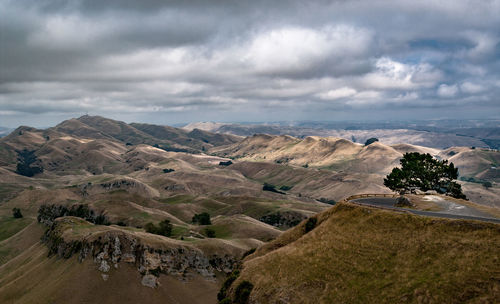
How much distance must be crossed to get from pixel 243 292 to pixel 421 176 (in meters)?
81.6

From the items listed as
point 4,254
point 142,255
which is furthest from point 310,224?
point 4,254

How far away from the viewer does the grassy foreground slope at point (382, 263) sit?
50875 mm

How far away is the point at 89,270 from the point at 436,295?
9900 cm

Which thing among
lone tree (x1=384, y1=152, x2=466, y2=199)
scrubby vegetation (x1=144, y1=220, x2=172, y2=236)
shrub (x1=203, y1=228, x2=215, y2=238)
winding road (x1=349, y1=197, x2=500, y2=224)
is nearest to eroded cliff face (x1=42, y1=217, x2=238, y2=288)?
scrubby vegetation (x1=144, y1=220, x2=172, y2=236)

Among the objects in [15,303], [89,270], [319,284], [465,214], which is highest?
→ [465,214]

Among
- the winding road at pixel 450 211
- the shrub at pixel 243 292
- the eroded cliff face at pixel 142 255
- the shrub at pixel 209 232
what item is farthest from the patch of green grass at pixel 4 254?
the winding road at pixel 450 211

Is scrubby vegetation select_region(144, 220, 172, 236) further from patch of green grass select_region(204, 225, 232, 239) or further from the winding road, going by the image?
the winding road

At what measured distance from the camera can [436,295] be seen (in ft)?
164

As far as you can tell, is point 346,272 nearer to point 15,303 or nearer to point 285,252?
point 285,252

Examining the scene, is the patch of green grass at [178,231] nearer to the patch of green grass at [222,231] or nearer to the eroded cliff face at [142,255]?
the patch of green grass at [222,231]

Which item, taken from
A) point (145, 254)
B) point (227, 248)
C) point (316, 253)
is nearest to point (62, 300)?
point (145, 254)

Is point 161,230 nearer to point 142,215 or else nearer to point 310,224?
point 142,215

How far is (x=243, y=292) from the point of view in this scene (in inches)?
2867

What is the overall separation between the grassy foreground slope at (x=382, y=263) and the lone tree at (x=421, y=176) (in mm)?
47376
